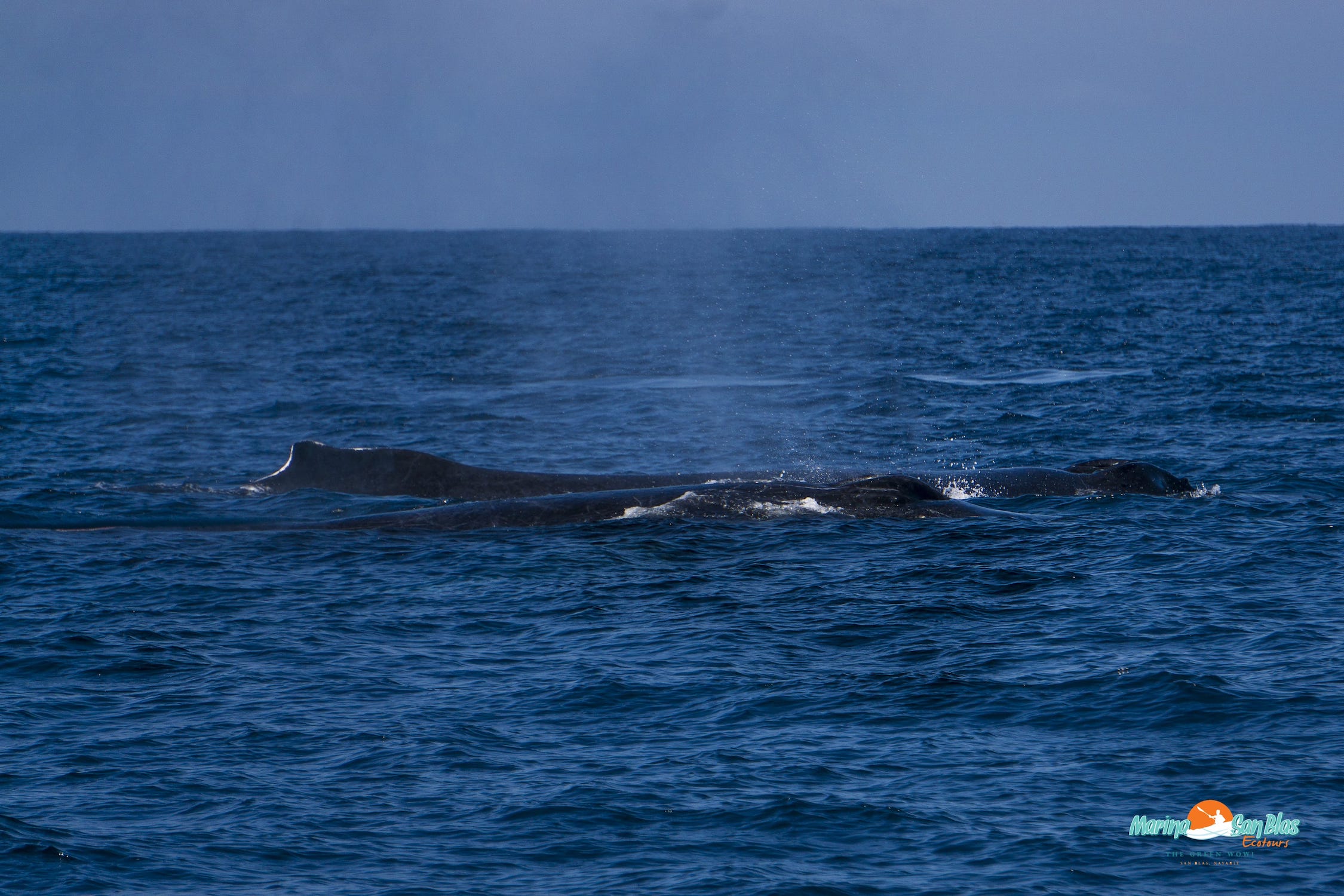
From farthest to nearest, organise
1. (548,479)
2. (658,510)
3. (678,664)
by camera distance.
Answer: (548,479), (658,510), (678,664)

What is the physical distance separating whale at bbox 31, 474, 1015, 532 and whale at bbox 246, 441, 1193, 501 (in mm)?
593

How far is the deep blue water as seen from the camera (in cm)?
961

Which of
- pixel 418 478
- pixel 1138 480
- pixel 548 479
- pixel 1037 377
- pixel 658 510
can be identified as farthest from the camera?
pixel 1037 377

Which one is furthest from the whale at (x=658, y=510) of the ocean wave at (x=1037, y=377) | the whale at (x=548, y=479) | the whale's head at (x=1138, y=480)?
the ocean wave at (x=1037, y=377)

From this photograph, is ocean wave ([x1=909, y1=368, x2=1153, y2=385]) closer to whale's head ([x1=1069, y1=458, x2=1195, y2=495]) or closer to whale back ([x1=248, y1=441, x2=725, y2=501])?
whale's head ([x1=1069, y1=458, x2=1195, y2=495])

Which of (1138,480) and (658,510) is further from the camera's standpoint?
(1138,480)

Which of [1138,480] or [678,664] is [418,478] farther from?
[1138,480]

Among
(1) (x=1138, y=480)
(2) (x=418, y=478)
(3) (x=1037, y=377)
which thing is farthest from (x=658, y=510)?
(3) (x=1037, y=377)

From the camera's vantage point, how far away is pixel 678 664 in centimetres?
1354

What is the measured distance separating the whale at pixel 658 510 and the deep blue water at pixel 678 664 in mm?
466

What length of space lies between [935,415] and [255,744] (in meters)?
23.0

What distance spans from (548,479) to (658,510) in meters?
3.08

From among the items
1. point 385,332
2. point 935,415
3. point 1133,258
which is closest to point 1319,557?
point 935,415

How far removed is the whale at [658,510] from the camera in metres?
19.8
